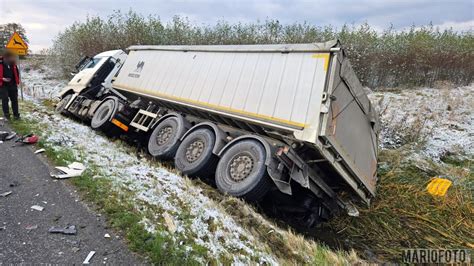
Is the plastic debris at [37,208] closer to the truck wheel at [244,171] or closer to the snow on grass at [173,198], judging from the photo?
the snow on grass at [173,198]

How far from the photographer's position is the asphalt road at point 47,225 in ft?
10.1

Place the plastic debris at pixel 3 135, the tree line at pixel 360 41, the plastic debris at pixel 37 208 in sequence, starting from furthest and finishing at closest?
the tree line at pixel 360 41 < the plastic debris at pixel 3 135 < the plastic debris at pixel 37 208

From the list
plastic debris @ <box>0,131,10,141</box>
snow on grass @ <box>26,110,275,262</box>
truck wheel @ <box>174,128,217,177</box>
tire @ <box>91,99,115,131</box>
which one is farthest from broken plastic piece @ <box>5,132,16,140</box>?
truck wheel @ <box>174,128,217,177</box>

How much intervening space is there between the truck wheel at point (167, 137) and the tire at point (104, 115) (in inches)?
70.3

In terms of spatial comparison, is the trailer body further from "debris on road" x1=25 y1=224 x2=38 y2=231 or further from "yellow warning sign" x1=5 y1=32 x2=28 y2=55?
"yellow warning sign" x1=5 y1=32 x2=28 y2=55

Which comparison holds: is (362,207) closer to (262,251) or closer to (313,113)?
(313,113)

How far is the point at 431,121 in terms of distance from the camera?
33.2ft

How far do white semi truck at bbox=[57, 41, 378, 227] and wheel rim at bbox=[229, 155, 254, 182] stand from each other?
0.02 meters

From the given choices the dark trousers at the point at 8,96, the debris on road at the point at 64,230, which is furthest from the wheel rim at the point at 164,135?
the dark trousers at the point at 8,96

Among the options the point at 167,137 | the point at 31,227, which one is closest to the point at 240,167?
the point at 167,137

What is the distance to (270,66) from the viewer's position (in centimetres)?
562

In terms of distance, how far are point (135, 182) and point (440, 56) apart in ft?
51.2

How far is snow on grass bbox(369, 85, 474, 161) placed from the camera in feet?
27.6

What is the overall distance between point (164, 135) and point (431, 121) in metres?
7.89
